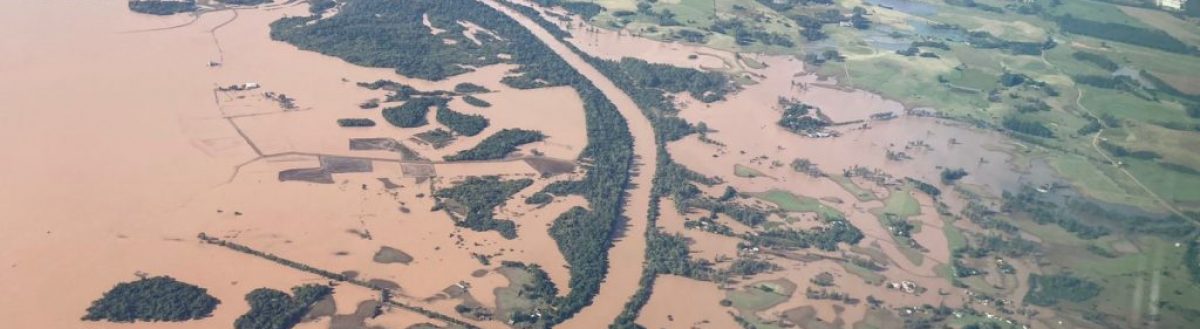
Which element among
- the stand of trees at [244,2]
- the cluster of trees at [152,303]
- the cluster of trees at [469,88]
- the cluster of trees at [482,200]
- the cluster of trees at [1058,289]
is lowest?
the cluster of trees at [1058,289]

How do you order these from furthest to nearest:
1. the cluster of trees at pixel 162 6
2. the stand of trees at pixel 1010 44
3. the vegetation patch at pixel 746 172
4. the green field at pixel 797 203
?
the stand of trees at pixel 1010 44
the cluster of trees at pixel 162 6
the vegetation patch at pixel 746 172
the green field at pixel 797 203

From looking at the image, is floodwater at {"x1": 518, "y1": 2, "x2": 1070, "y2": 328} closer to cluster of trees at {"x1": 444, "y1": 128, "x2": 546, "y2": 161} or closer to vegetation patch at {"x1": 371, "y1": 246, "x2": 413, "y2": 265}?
cluster of trees at {"x1": 444, "y1": 128, "x2": 546, "y2": 161}

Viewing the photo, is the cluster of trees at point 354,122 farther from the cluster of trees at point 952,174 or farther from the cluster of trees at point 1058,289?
the cluster of trees at point 1058,289

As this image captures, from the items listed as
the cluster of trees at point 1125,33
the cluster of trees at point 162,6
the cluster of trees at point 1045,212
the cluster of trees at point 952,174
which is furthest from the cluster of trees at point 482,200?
the cluster of trees at point 1125,33

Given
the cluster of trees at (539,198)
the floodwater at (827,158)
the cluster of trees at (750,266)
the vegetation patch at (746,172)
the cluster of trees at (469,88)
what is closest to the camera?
the floodwater at (827,158)

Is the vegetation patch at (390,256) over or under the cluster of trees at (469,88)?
under

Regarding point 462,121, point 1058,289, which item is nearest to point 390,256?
point 462,121

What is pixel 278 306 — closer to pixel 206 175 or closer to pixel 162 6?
pixel 206 175

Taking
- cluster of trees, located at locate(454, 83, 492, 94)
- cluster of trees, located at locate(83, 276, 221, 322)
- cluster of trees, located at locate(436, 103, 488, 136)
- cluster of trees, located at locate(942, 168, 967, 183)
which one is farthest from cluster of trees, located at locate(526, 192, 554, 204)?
cluster of trees, located at locate(942, 168, 967, 183)
